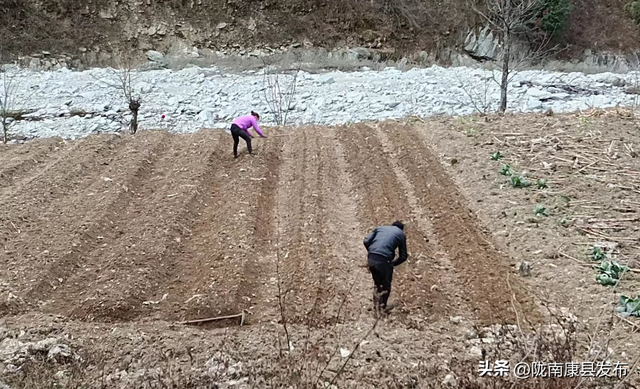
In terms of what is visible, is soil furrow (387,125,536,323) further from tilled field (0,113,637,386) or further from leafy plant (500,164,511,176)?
leafy plant (500,164,511,176)

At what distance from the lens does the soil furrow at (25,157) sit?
1162cm

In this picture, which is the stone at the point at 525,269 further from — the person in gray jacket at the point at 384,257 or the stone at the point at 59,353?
the stone at the point at 59,353

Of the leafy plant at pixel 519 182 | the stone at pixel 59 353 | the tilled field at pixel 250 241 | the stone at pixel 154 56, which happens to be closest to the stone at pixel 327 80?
the stone at pixel 154 56

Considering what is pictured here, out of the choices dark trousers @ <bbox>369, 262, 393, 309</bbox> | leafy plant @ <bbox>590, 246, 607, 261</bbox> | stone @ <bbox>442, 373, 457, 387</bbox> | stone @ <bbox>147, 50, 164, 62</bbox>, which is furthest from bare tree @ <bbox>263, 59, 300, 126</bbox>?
stone @ <bbox>442, 373, 457, 387</bbox>

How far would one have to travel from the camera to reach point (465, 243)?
27.4 ft

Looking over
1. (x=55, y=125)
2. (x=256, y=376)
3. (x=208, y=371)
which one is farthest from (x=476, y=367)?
(x=55, y=125)

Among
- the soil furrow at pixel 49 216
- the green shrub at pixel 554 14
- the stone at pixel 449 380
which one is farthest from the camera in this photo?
the green shrub at pixel 554 14

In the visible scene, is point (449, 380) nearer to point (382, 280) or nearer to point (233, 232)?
point (382, 280)

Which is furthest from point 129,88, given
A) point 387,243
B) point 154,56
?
point 387,243

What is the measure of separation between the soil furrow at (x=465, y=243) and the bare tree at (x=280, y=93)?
21.9 feet

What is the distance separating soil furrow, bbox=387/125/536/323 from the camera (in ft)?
22.4

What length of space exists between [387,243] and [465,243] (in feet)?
7.52

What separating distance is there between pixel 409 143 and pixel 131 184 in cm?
555

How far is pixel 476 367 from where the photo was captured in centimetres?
530
